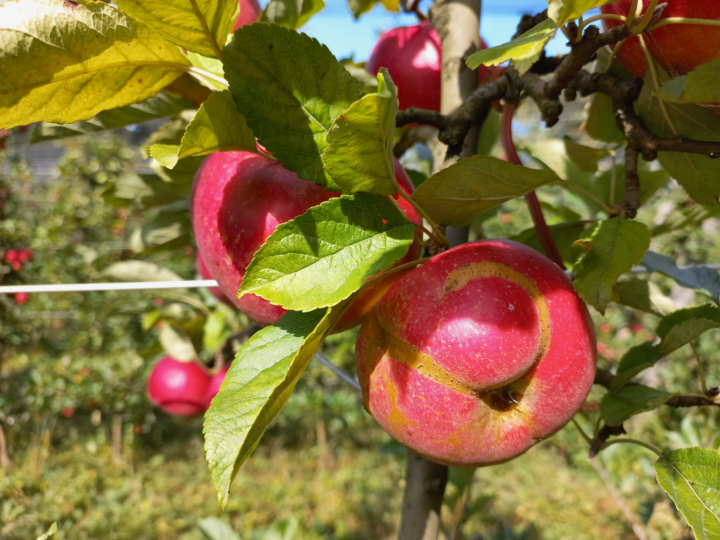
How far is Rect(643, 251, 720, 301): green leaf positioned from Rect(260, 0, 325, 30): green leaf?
50cm

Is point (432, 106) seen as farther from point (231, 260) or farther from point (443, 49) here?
point (231, 260)

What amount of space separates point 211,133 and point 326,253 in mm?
123

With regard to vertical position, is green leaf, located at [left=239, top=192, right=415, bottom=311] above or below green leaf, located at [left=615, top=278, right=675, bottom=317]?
above

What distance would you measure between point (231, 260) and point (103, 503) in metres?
3.07

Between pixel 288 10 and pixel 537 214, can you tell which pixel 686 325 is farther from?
pixel 288 10

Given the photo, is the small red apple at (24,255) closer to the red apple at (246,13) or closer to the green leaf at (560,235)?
the red apple at (246,13)

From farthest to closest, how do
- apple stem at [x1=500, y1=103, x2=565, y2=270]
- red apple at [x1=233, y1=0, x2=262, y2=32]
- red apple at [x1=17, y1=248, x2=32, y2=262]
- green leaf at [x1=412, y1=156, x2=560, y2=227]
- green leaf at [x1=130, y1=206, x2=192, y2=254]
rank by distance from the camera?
red apple at [x1=17, y1=248, x2=32, y2=262] → green leaf at [x1=130, y1=206, x2=192, y2=254] → red apple at [x1=233, y1=0, x2=262, y2=32] → apple stem at [x1=500, y1=103, x2=565, y2=270] → green leaf at [x1=412, y1=156, x2=560, y2=227]

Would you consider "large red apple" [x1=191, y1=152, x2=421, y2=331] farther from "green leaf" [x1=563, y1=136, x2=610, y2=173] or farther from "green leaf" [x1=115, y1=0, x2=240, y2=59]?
"green leaf" [x1=563, y1=136, x2=610, y2=173]

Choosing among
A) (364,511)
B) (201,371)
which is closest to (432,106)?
(201,371)

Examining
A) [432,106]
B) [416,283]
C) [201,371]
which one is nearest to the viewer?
[416,283]

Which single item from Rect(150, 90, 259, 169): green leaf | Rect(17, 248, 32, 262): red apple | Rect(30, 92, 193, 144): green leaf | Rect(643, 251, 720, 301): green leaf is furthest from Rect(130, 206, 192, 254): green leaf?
Rect(17, 248, 32, 262): red apple

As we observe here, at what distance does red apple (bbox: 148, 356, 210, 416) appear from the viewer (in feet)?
4.16

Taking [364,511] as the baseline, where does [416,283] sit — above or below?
above

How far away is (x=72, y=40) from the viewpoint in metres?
0.33
